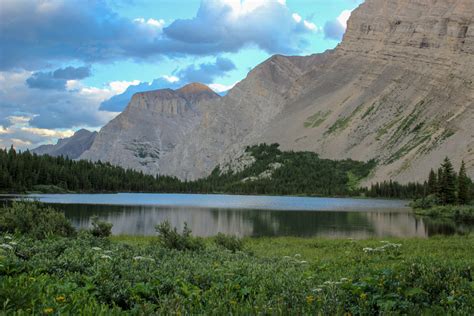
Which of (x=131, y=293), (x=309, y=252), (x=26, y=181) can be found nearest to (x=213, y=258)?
(x=131, y=293)

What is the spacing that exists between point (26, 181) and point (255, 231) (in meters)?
128

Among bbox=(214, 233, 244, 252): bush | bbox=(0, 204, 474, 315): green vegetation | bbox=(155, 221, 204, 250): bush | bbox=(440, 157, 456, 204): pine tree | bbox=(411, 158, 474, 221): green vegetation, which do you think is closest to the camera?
bbox=(0, 204, 474, 315): green vegetation

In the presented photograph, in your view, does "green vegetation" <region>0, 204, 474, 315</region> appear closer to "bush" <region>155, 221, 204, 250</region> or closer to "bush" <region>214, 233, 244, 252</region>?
"bush" <region>155, 221, 204, 250</region>

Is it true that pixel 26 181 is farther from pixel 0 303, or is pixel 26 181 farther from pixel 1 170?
pixel 0 303

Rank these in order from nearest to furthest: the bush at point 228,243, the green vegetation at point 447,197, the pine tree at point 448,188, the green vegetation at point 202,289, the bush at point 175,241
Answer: the green vegetation at point 202,289
the bush at point 175,241
the bush at point 228,243
the green vegetation at point 447,197
the pine tree at point 448,188

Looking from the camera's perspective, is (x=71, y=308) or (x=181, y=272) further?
(x=181, y=272)

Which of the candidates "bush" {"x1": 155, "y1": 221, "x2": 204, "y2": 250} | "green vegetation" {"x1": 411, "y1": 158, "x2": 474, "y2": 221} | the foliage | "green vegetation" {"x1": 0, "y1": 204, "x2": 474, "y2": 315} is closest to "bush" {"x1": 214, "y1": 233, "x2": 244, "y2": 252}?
"bush" {"x1": 155, "y1": 221, "x2": 204, "y2": 250}

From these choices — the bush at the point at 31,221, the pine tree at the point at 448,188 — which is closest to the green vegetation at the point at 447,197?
the pine tree at the point at 448,188

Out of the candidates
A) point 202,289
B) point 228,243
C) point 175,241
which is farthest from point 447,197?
point 202,289

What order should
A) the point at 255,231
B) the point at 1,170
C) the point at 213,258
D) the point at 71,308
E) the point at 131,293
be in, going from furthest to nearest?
the point at 1,170 < the point at 255,231 < the point at 213,258 < the point at 131,293 < the point at 71,308

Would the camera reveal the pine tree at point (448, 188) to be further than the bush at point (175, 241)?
Yes

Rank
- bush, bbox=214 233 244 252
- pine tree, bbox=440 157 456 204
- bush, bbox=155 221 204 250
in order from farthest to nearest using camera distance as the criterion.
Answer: pine tree, bbox=440 157 456 204 → bush, bbox=214 233 244 252 → bush, bbox=155 221 204 250

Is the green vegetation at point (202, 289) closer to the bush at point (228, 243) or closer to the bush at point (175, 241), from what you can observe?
the bush at point (175, 241)

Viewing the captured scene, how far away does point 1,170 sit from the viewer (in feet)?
506
